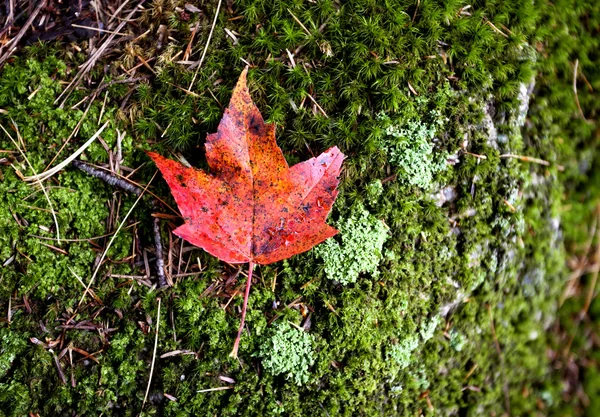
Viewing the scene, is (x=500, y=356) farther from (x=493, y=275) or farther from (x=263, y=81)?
(x=263, y=81)

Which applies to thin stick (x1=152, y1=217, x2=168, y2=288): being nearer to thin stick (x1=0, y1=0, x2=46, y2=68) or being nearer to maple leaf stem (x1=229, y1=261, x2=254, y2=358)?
maple leaf stem (x1=229, y1=261, x2=254, y2=358)

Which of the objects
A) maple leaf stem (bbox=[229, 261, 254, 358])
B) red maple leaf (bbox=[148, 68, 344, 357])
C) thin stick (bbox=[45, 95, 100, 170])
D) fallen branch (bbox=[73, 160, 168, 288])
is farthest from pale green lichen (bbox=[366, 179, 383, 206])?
thin stick (bbox=[45, 95, 100, 170])

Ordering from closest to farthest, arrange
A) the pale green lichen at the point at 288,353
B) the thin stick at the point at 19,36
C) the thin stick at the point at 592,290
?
the pale green lichen at the point at 288,353
the thin stick at the point at 19,36
the thin stick at the point at 592,290

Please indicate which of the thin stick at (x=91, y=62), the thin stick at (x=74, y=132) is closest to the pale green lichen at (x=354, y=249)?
the thin stick at (x=74, y=132)

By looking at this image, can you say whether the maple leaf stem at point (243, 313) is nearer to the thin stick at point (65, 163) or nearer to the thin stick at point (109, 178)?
the thin stick at point (109, 178)

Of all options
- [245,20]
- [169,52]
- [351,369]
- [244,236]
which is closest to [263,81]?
[245,20]

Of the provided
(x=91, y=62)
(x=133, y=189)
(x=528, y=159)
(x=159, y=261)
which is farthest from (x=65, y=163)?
(x=528, y=159)
